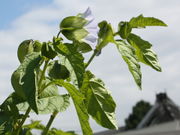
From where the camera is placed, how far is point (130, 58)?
0.80 metres

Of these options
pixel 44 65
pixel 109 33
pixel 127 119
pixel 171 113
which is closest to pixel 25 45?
pixel 44 65

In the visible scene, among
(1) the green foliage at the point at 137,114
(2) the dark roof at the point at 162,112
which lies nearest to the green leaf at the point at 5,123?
(2) the dark roof at the point at 162,112

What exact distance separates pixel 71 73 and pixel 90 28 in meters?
0.10

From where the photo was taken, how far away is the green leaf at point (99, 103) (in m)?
0.78

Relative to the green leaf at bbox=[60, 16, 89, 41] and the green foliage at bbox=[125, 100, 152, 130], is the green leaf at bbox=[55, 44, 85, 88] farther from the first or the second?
the green foliage at bbox=[125, 100, 152, 130]

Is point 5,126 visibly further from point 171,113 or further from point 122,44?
point 171,113

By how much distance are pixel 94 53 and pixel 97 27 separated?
0.14 ft

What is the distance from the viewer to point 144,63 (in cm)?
83

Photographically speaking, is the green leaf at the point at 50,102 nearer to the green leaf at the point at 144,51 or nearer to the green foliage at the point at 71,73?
the green foliage at the point at 71,73

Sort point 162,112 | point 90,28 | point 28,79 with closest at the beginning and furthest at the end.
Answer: point 28,79, point 90,28, point 162,112

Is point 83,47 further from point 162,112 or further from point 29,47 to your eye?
point 162,112

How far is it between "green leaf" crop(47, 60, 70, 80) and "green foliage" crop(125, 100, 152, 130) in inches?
931

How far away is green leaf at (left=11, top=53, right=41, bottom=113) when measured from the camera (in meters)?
0.66

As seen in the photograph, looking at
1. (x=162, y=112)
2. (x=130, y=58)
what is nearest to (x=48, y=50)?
(x=130, y=58)
